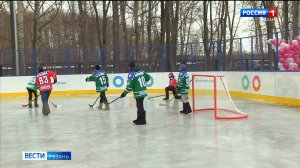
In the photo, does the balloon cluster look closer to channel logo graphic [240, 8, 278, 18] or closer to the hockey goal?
channel logo graphic [240, 8, 278, 18]

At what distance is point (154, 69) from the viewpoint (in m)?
24.0

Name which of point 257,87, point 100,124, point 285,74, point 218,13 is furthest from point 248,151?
point 218,13

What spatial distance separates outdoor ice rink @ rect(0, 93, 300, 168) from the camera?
6.68 m

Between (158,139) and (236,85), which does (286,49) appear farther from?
(158,139)

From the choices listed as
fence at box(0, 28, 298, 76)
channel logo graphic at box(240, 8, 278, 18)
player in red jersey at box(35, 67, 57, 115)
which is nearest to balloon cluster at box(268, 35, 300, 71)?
channel logo graphic at box(240, 8, 278, 18)

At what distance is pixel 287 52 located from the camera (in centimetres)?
1614

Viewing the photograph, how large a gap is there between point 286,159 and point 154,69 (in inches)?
694

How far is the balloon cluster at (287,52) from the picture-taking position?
15.9 metres

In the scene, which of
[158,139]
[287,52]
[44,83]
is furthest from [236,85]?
[158,139]

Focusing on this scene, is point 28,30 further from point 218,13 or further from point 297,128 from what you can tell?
point 297,128

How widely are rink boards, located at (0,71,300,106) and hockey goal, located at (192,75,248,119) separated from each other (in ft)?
0.79

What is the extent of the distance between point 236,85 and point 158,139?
449 inches

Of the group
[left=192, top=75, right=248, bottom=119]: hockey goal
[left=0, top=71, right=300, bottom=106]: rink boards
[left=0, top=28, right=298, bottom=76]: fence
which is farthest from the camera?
[left=0, top=28, right=298, bottom=76]: fence

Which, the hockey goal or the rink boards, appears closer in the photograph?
the hockey goal
